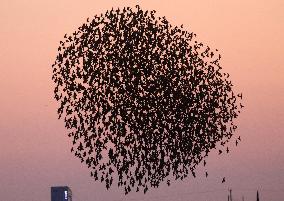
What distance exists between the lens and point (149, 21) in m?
41.3

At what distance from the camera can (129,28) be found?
41.1 metres

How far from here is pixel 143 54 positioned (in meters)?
40.8

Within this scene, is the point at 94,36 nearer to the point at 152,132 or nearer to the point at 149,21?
the point at 149,21

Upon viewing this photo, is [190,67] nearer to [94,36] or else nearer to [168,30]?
[168,30]

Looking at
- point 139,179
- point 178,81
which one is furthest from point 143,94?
point 139,179

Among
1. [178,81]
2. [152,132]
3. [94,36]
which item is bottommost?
[152,132]

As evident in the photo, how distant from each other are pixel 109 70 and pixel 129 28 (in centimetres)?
270

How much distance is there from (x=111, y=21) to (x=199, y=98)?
6.56 metres

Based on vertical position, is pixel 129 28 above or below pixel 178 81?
above

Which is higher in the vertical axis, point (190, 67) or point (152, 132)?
point (190, 67)

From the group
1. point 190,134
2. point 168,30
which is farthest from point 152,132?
point 168,30

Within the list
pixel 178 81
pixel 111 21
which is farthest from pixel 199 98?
pixel 111 21

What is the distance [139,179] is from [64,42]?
867 centimetres

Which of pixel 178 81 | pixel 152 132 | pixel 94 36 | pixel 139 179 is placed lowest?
pixel 139 179
